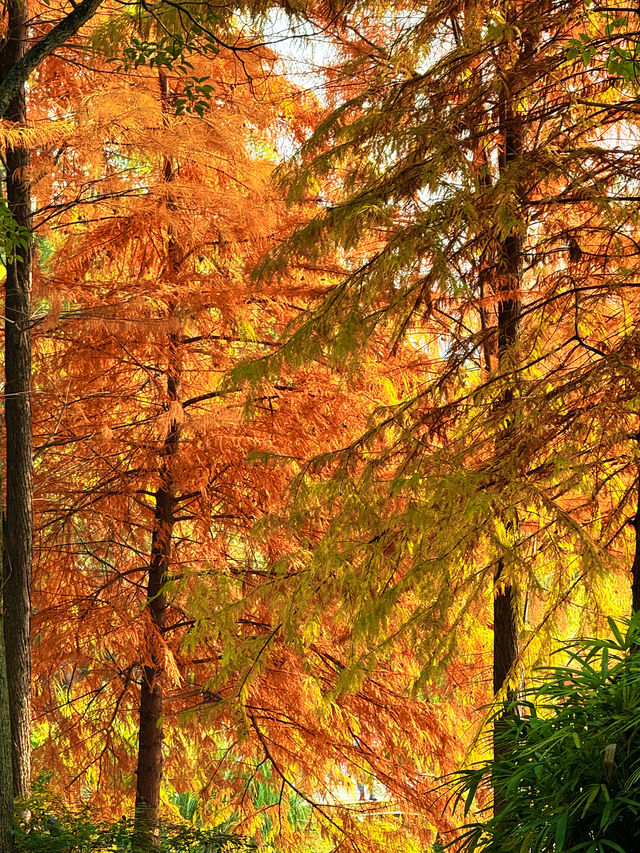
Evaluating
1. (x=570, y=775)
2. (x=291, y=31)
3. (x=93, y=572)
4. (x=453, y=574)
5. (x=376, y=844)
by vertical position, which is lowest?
(x=376, y=844)

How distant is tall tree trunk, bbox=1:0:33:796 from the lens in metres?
6.45

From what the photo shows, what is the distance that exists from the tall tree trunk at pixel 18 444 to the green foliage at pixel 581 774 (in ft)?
13.9

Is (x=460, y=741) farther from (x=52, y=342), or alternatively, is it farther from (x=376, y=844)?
(x=52, y=342)

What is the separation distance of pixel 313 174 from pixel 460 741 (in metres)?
5.07

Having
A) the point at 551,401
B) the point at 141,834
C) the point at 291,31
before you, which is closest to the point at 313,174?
the point at 291,31

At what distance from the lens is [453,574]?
470 cm

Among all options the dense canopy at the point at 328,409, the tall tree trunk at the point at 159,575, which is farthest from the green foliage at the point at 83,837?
the tall tree trunk at the point at 159,575

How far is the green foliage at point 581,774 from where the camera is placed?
2.61 m

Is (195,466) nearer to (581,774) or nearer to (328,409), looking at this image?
(328,409)

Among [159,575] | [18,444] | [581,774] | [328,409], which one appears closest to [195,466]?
[159,575]

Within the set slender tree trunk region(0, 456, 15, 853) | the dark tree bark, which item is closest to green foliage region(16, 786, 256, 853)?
slender tree trunk region(0, 456, 15, 853)

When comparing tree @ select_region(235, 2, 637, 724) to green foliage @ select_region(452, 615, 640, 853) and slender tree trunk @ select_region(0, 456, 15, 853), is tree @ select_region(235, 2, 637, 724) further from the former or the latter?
slender tree trunk @ select_region(0, 456, 15, 853)

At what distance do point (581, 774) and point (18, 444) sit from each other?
5074mm

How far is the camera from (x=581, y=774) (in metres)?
2.71
